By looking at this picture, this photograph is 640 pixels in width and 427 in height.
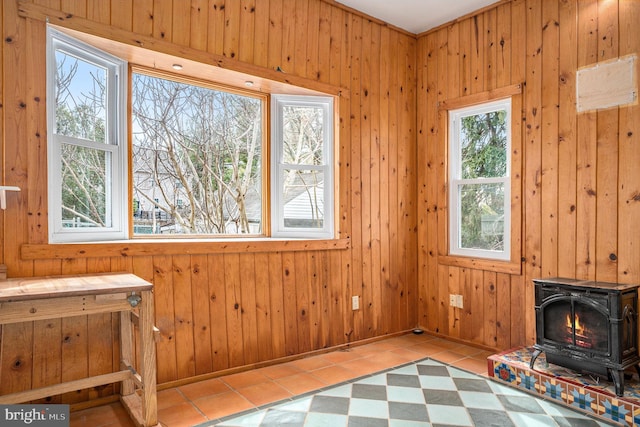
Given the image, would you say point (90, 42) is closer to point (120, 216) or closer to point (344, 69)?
point (120, 216)

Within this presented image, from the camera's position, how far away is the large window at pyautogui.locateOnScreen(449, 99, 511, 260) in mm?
3545

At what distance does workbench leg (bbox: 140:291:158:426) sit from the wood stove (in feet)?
7.70

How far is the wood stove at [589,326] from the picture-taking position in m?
2.44

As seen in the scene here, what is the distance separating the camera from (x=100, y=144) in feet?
8.77

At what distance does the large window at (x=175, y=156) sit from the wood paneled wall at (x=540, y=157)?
1.18 metres

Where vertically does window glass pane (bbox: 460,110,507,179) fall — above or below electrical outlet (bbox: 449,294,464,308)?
above

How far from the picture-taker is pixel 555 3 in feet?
10.4

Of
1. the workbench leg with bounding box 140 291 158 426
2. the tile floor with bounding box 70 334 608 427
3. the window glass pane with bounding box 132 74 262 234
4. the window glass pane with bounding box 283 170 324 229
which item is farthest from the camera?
the window glass pane with bounding box 283 170 324 229

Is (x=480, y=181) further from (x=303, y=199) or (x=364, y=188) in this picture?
(x=303, y=199)

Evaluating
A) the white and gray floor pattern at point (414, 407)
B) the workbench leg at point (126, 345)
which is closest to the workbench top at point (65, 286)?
the workbench leg at point (126, 345)

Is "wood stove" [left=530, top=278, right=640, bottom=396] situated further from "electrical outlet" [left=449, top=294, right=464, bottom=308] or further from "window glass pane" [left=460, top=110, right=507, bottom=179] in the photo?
"window glass pane" [left=460, top=110, right=507, bottom=179]

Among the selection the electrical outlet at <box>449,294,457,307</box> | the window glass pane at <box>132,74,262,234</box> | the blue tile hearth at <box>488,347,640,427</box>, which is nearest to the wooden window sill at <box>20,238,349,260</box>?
the window glass pane at <box>132,74,262,234</box>

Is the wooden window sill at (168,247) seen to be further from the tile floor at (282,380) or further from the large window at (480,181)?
the large window at (480,181)

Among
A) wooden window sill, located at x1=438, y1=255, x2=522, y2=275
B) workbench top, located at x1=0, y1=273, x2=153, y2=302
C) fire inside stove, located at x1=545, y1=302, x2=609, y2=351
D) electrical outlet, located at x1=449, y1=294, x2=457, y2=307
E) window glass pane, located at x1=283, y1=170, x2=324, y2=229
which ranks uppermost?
window glass pane, located at x1=283, y1=170, x2=324, y2=229
